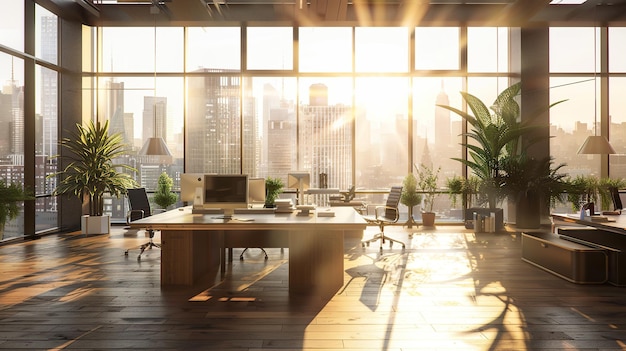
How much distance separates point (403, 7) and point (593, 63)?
4.63 metres

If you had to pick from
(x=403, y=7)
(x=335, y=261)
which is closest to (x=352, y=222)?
(x=335, y=261)

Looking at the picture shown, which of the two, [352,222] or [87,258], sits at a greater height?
[352,222]

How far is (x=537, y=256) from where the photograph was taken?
6.29 metres

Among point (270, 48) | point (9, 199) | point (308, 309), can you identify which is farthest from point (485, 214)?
point (9, 199)

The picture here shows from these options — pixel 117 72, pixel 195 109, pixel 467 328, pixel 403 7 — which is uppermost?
pixel 403 7

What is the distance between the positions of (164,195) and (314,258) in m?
5.52

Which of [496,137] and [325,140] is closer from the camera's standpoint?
[496,137]

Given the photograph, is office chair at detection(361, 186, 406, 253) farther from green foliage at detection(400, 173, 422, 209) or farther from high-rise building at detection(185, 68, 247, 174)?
high-rise building at detection(185, 68, 247, 174)

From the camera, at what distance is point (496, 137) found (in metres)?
9.84

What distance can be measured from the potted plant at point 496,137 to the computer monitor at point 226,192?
5945 millimetres

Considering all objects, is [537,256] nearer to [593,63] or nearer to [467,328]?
[467,328]

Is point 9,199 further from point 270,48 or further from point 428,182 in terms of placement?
point 428,182

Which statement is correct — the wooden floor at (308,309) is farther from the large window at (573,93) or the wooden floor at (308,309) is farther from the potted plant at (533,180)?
the large window at (573,93)

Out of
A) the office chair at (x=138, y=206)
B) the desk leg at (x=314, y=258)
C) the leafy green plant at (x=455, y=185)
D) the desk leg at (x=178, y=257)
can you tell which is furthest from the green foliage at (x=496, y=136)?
the desk leg at (x=178, y=257)
